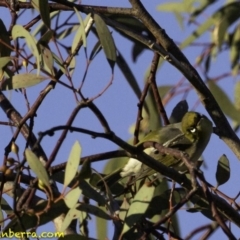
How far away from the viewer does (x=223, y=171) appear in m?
2.12

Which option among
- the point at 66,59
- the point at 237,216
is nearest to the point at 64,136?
the point at 66,59

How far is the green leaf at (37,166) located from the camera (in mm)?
1592

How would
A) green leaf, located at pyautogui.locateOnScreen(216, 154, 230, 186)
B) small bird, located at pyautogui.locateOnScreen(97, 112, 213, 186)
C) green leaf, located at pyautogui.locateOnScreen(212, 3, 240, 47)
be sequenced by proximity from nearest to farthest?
green leaf, located at pyautogui.locateOnScreen(216, 154, 230, 186) → small bird, located at pyautogui.locateOnScreen(97, 112, 213, 186) → green leaf, located at pyautogui.locateOnScreen(212, 3, 240, 47)

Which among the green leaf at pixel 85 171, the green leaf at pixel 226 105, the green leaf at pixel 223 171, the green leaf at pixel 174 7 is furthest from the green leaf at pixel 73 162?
the green leaf at pixel 174 7

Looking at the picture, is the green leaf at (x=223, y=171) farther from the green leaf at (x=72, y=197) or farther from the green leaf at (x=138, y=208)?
the green leaf at (x=72, y=197)

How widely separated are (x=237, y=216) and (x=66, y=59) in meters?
0.55

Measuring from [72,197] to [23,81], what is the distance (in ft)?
1.65

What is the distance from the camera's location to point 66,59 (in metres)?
1.97

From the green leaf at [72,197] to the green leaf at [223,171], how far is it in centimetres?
60

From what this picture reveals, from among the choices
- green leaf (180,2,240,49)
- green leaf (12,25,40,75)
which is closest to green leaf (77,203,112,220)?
green leaf (12,25,40,75)

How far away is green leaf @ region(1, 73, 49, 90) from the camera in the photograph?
1944 mm

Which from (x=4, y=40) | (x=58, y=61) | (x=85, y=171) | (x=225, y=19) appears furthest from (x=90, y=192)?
(x=225, y=19)

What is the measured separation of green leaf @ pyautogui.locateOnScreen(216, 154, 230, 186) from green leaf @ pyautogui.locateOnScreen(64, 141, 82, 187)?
59 centimetres

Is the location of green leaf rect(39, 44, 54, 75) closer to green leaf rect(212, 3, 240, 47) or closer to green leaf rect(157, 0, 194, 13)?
green leaf rect(212, 3, 240, 47)
